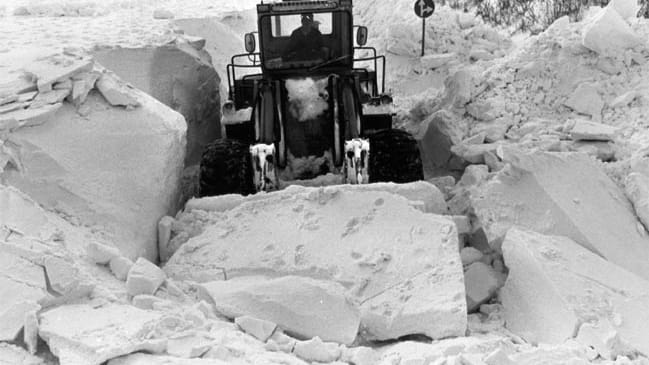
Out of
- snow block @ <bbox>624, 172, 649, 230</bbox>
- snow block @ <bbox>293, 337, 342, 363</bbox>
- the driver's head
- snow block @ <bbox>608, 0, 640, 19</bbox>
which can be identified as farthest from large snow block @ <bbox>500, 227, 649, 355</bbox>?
snow block @ <bbox>608, 0, 640, 19</bbox>

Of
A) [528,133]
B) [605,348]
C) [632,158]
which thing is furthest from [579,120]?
[605,348]

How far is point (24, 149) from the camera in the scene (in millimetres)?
4668

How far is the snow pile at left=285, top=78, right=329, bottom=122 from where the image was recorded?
6.30m

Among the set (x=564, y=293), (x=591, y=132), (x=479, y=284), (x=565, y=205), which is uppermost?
(x=591, y=132)

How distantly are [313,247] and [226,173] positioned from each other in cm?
150

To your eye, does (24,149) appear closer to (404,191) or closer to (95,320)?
(95,320)

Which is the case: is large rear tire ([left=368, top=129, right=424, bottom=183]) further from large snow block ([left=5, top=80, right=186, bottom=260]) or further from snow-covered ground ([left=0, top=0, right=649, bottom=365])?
large snow block ([left=5, top=80, right=186, bottom=260])

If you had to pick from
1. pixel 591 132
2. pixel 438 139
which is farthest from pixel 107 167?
pixel 591 132

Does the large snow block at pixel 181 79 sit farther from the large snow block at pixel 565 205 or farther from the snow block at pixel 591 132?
the snow block at pixel 591 132

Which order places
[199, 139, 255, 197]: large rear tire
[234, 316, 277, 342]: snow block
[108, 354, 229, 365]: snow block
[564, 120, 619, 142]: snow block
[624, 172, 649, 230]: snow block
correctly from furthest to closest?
1. [564, 120, 619, 142]: snow block
2. [199, 139, 255, 197]: large rear tire
3. [624, 172, 649, 230]: snow block
4. [234, 316, 277, 342]: snow block
5. [108, 354, 229, 365]: snow block

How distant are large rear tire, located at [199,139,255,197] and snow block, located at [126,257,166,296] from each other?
1826 millimetres

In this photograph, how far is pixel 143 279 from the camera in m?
3.85

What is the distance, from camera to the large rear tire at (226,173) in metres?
5.81

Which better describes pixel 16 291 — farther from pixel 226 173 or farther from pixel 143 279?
pixel 226 173
